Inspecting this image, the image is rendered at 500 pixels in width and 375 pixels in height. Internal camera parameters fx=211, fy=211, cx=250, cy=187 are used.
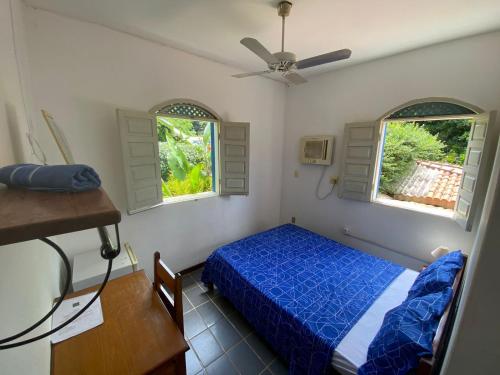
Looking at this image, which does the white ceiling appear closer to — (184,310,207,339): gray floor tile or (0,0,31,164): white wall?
(0,0,31,164): white wall

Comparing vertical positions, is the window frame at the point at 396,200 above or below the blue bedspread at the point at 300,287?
above

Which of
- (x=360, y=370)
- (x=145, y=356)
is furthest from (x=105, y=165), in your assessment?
(x=360, y=370)

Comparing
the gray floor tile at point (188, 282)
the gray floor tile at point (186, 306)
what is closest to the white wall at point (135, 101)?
the gray floor tile at point (188, 282)

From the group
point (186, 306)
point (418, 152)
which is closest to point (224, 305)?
point (186, 306)

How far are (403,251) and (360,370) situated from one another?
186 centimetres

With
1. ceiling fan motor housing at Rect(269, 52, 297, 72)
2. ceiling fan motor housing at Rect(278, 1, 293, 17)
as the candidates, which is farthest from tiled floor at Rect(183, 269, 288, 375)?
ceiling fan motor housing at Rect(278, 1, 293, 17)

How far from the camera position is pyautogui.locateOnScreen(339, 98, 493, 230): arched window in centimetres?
216

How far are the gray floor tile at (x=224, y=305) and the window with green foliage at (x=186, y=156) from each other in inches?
55.2

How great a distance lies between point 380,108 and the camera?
259cm

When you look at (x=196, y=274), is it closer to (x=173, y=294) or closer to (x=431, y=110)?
(x=173, y=294)

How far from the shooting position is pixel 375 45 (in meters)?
2.22

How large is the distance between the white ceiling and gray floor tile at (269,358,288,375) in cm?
282

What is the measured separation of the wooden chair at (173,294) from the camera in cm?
110

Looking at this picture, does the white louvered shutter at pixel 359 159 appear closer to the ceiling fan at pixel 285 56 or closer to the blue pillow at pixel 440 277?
the blue pillow at pixel 440 277
